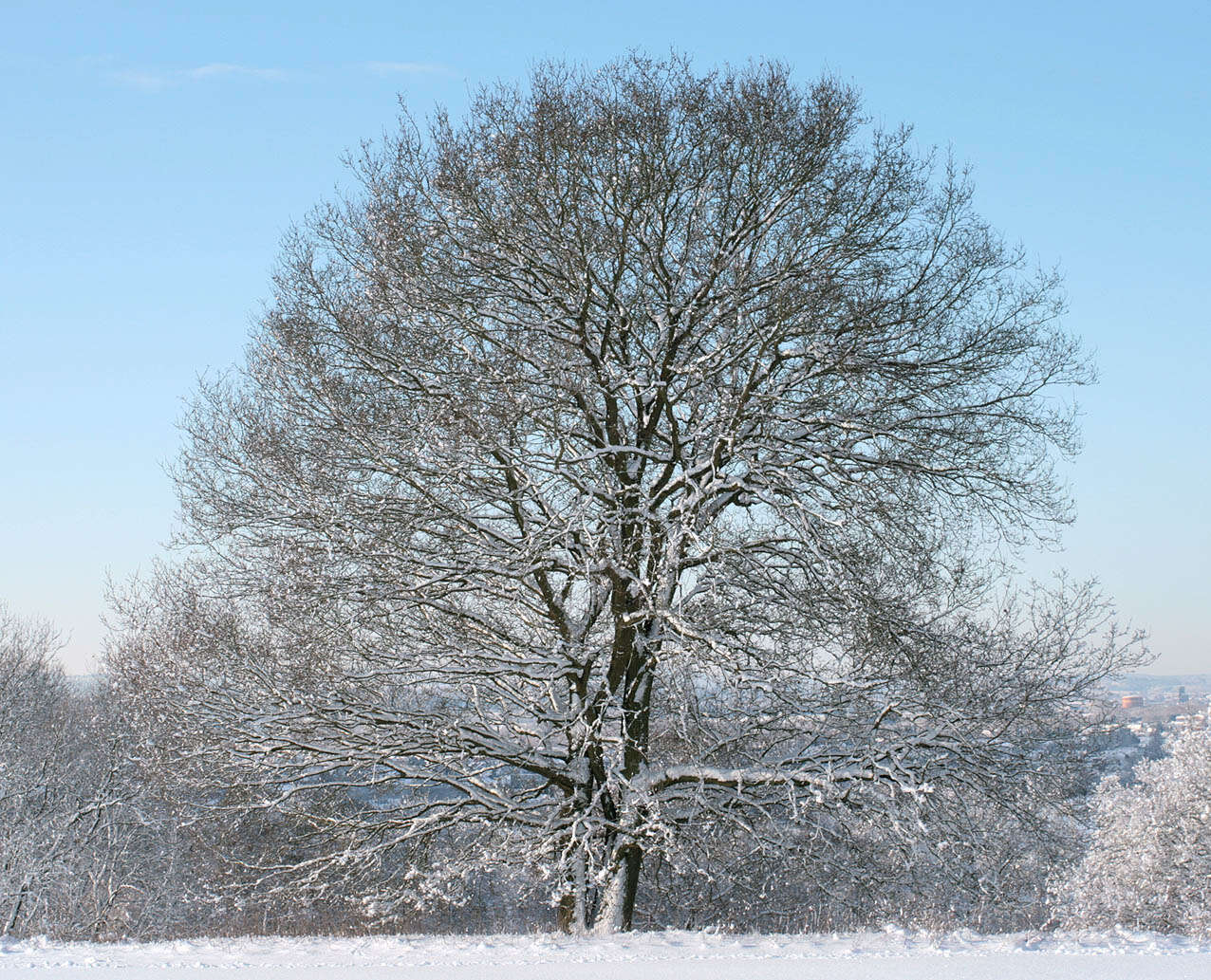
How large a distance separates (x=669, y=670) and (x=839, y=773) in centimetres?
196

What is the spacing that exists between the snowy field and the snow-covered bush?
18.9 m

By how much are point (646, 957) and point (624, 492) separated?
13.4 ft

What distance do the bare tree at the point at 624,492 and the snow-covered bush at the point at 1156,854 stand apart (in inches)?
673

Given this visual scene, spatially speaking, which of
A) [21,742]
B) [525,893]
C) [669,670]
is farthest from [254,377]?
[21,742]

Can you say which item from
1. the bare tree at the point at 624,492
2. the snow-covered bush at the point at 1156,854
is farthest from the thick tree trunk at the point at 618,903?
the snow-covered bush at the point at 1156,854

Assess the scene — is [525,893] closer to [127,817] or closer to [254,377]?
[254,377]

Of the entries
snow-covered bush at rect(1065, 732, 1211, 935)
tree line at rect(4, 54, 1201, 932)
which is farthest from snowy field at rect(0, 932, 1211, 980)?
snow-covered bush at rect(1065, 732, 1211, 935)

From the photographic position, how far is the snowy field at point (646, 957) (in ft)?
18.3

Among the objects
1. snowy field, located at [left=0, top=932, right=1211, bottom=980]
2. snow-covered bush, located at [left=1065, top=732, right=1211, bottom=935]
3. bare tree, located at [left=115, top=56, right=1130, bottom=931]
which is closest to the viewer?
snowy field, located at [left=0, top=932, right=1211, bottom=980]

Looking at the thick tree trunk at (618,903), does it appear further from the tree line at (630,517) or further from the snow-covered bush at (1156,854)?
the snow-covered bush at (1156,854)

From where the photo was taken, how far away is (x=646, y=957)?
627 cm

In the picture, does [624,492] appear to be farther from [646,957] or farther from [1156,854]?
[1156,854]

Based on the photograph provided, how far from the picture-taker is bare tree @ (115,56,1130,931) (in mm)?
9016

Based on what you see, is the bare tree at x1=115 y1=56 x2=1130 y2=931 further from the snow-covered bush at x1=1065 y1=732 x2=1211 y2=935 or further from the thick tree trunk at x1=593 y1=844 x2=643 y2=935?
the snow-covered bush at x1=1065 y1=732 x2=1211 y2=935
